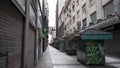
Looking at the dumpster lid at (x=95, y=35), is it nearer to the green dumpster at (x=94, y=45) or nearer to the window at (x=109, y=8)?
the green dumpster at (x=94, y=45)

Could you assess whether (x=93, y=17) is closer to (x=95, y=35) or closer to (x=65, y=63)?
(x=65, y=63)

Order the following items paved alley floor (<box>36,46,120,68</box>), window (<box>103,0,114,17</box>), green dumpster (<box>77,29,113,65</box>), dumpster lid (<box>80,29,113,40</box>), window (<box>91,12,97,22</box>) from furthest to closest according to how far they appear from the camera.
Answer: window (<box>91,12,97,22</box>)
window (<box>103,0,114,17</box>)
green dumpster (<box>77,29,113,65</box>)
dumpster lid (<box>80,29,113,40</box>)
paved alley floor (<box>36,46,120,68</box>)

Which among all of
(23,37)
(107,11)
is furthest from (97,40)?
(107,11)

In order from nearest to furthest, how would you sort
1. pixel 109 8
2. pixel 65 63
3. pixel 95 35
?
pixel 95 35, pixel 65 63, pixel 109 8

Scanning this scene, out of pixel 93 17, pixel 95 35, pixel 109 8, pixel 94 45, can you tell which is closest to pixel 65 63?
pixel 94 45

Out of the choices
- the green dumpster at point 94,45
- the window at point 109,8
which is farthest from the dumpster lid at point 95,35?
the window at point 109,8

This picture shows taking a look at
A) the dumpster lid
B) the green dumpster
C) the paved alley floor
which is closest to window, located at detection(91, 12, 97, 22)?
the paved alley floor

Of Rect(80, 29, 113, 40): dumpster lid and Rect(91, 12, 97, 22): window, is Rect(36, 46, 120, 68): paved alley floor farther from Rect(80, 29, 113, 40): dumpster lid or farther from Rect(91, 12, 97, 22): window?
Rect(91, 12, 97, 22): window

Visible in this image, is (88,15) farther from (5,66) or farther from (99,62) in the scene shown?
(5,66)

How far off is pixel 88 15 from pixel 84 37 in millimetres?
18212

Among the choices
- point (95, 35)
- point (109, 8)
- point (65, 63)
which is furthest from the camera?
point (109, 8)

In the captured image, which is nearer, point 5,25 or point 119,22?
point 5,25

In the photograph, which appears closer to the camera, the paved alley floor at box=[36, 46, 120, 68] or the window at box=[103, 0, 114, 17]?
the paved alley floor at box=[36, 46, 120, 68]

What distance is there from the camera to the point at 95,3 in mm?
27547
